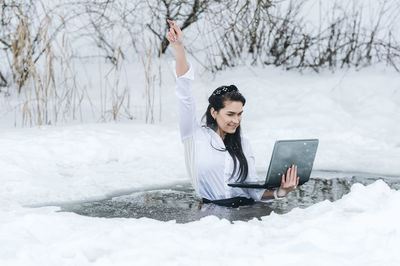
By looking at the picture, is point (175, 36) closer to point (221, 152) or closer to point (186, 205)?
point (221, 152)

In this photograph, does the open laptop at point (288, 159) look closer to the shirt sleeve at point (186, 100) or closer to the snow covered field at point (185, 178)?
the snow covered field at point (185, 178)

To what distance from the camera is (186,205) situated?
4.11 m

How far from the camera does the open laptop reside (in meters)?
3.24

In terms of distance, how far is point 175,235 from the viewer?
2684 mm

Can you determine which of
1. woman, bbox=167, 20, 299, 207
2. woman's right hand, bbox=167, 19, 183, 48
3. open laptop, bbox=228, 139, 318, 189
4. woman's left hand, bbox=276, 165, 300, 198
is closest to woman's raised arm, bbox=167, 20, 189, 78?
woman's right hand, bbox=167, 19, 183, 48

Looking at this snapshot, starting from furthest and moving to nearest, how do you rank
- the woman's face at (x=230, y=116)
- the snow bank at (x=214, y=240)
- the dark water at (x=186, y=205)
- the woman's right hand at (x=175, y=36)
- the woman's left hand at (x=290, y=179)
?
the dark water at (x=186, y=205)
the woman's face at (x=230, y=116)
the woman's left hand at (x=290, y=179)
the woman's right hand at (x=175, y=36)
the snow bank at (x=214, y=240)

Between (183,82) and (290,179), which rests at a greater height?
(183,82)

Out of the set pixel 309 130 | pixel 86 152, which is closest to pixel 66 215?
pixel 86 152

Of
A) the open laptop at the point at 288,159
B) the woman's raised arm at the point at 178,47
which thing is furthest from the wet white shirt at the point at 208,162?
the woman's raised arm at the point at 178,47

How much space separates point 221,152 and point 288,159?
487mm

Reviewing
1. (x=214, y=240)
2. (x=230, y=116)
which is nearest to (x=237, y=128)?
(x=230, y=116)

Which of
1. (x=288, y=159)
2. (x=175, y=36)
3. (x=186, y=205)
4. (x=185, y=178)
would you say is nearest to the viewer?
(x=175, y=36)

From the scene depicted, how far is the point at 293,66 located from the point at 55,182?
492 centimetres

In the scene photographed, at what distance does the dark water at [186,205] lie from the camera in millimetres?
3682
